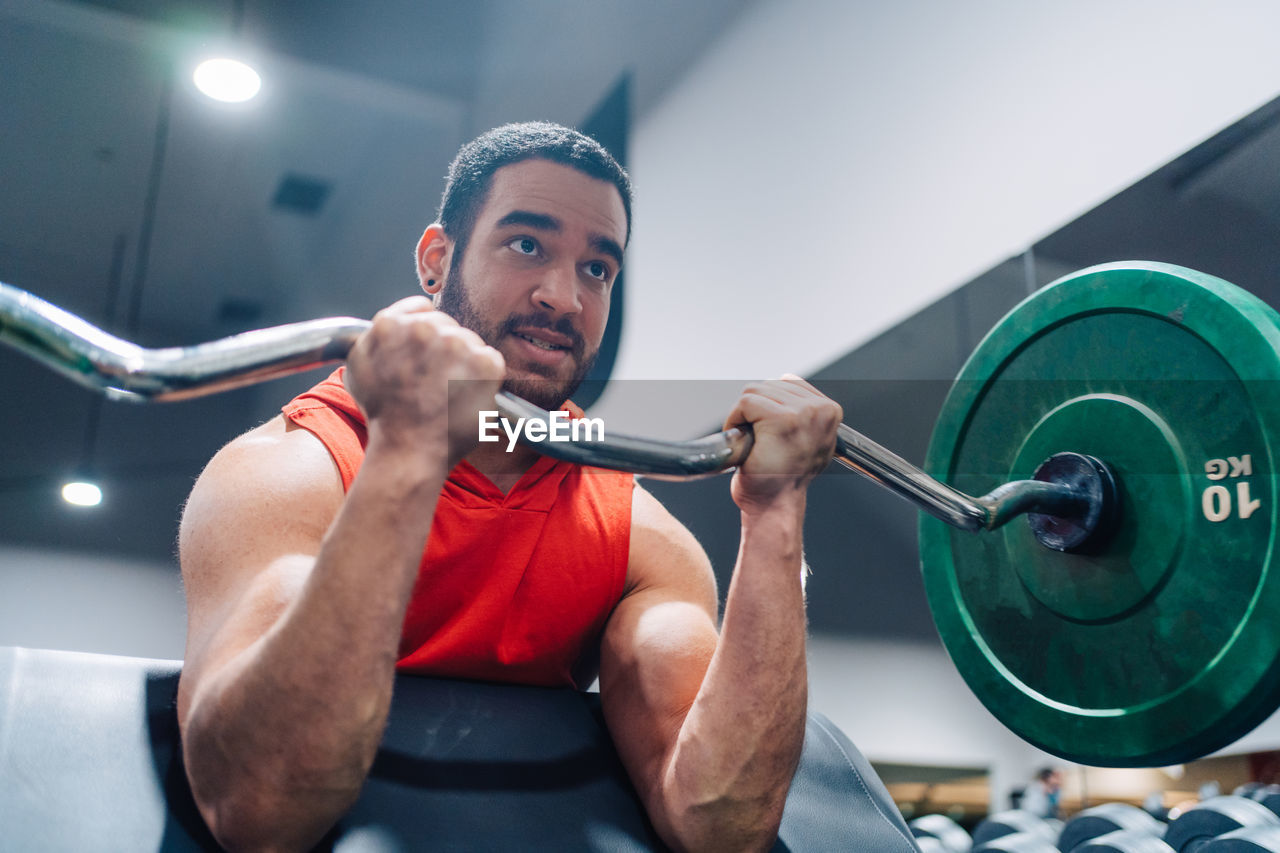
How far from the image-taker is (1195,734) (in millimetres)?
1076

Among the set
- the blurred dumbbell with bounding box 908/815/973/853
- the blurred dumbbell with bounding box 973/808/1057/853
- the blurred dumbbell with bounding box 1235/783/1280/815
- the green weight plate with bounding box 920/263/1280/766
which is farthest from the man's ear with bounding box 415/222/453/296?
the blurred dumbbell with bounding box 1235/783/1280/815

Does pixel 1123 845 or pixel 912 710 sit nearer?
pixel 1123 845

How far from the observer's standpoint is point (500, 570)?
4.24ft

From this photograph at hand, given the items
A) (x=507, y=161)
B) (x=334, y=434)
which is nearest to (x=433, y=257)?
(x=507, y=161)

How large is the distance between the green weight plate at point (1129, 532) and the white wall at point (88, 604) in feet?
14.9

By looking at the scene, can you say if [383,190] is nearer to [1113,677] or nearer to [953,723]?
[953,723]

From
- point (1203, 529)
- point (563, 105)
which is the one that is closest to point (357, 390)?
point (1203, 529)

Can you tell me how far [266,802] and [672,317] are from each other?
3.10 metres

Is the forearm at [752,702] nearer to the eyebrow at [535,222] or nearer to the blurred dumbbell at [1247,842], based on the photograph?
the eyebrow at [535,222]

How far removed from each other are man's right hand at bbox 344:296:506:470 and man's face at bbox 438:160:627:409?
0.54 meters

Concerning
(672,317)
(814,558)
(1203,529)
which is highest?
(672,317)

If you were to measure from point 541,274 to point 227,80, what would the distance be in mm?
2832

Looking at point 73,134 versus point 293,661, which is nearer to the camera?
point 293,661

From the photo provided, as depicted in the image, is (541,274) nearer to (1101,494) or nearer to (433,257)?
(433,257)
